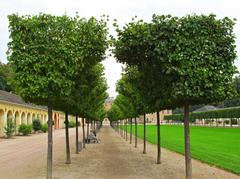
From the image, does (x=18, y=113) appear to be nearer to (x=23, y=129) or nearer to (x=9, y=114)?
(x=9, y=114)

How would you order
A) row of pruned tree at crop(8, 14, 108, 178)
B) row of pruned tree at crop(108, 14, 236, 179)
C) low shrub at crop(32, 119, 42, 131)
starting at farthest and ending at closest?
low shrub at crop(32, 119, 42, 131) < row of pruned tree at crop(8, 14, 108, 178) < row of pruned tree at crop(108, 14, 236, 179)

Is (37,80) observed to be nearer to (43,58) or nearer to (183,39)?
(43,58)

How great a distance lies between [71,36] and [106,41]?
1.32m

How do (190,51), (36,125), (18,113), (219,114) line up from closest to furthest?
(190,51)
(18,113)
(36,125)
(219,114)

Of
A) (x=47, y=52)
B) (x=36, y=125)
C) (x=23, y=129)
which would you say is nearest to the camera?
(x=47, y=52)

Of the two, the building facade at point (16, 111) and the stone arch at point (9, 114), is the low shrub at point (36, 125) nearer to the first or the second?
the building facade at point (16, 111)

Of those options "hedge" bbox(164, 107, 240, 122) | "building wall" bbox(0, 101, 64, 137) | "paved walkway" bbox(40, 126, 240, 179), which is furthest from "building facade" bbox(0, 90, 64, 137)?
"hedge" bbox(164, 107, 240, 122)

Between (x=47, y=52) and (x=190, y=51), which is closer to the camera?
(x=190, y=51)

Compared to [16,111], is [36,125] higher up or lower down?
lower down

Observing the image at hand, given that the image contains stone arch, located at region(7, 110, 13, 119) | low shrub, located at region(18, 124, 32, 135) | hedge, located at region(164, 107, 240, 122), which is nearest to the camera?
stone arch, located at region(7, 110, 13, 119)

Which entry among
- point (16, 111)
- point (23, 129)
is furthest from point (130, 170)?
point (16, 111)

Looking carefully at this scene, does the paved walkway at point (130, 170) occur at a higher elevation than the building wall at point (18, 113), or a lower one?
lower

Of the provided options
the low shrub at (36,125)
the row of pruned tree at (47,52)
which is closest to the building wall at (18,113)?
the low shrub at (36,125)

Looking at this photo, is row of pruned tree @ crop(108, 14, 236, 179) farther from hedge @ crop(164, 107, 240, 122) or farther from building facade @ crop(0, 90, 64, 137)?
hedge @ crop(164, 107, 240, 122)
